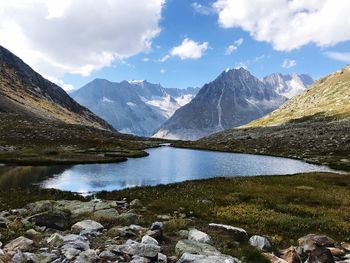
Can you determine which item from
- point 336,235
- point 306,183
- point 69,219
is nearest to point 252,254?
point 336,235

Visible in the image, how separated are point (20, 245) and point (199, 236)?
749 cm

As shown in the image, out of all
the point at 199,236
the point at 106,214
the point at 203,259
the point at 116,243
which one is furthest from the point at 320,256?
the point at 106,214

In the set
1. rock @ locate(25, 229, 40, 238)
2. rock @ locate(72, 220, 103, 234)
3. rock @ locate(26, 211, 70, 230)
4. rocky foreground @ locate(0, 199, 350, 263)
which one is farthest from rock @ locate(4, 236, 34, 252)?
rock @ locate(26, 211, 70, 230)

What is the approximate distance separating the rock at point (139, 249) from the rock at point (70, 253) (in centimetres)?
145

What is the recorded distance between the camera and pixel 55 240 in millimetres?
16953

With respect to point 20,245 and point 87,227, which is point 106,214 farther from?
point 20,245

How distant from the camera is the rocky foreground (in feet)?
50.5

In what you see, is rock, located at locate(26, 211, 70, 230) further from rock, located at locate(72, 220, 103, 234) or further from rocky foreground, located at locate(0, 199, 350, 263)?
rock, located at locate(72, 220, 103, 234)

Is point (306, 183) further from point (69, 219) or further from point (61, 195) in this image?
point (69, 219)

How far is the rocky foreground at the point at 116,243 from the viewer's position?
606 inches

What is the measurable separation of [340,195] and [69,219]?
24208mm

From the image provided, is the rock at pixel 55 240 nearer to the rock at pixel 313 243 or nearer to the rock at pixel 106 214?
the rock at pixel 106 214

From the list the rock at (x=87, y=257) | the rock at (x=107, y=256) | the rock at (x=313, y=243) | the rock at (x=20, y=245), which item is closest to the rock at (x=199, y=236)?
the rock at (x=313, y=243)

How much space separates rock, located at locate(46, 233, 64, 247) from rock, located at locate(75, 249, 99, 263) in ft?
5.87
